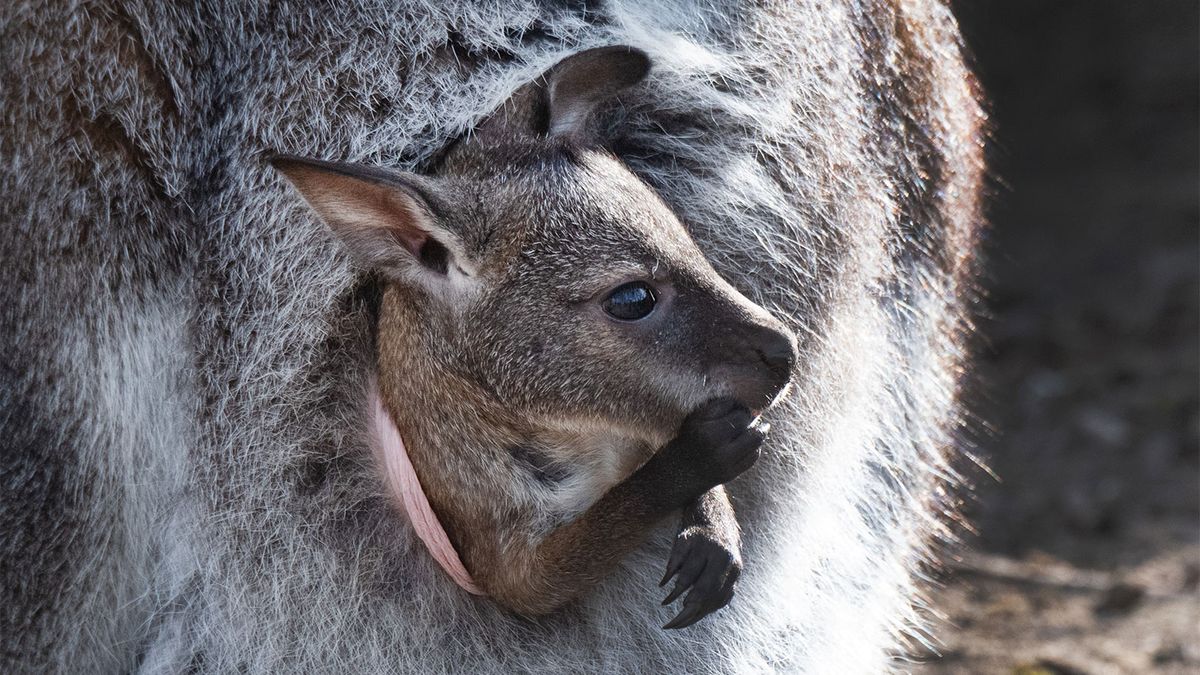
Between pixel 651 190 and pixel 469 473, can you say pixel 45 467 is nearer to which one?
pixel 469 473

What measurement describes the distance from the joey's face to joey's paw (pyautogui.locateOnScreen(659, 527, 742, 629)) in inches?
7.0

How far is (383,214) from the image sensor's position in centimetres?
221

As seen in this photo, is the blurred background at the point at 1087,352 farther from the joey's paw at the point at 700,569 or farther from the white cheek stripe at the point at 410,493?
the white cheek stripe at the point at 410,493

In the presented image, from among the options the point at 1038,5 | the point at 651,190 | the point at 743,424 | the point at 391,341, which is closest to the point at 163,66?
→ the point at 391,341

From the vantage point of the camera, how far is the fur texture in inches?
89.7

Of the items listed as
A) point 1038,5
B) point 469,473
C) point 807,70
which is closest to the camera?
point 469,473

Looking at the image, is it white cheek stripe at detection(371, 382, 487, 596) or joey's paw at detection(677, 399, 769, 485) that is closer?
joey's paw at detection(677, 399, 769, 485)

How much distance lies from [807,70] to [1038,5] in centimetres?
469

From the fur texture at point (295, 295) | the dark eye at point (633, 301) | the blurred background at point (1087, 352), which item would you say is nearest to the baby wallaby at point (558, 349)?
the dark eye at point (633, 301)

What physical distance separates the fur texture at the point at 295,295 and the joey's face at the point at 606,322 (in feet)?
0.78

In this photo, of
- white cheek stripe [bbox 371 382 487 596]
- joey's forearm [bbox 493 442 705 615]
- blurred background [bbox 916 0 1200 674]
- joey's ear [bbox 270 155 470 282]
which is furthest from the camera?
blurred background [bbox 916 0 1200 674]

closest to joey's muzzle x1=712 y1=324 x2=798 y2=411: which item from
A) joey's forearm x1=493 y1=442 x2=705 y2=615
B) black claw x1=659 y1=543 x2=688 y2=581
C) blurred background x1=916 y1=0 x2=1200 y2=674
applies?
joey's forearm x1=493 y1=442 x2=705 y2=615

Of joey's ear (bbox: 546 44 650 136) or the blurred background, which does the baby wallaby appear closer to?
joey's ear (bbox: 546 44 650 136)

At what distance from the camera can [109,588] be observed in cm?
240
